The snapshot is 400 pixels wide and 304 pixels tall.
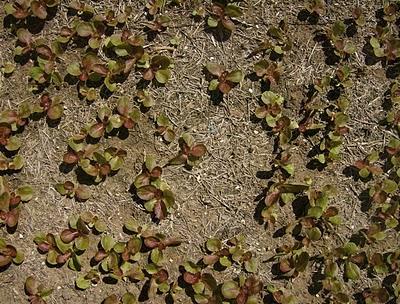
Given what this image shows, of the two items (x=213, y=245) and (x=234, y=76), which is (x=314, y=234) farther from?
(x=234, y=76)

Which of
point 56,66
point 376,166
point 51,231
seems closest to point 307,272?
point 376,166

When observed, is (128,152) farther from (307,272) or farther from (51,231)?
(307,272)

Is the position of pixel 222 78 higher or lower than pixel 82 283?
higher

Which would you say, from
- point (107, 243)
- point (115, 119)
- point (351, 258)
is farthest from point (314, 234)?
point (115, 119)

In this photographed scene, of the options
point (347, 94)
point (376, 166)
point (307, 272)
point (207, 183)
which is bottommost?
point (307, 272)

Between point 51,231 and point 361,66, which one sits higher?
point 361,66

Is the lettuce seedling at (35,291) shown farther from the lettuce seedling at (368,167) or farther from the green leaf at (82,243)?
the lettuce seedling at (368,167)
